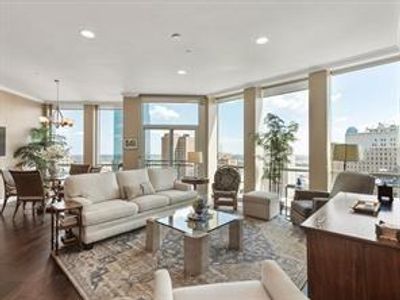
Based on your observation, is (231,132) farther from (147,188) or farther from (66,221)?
(66,221)

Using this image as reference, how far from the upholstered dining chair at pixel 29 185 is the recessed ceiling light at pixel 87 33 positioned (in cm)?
293

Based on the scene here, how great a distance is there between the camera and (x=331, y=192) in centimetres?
428

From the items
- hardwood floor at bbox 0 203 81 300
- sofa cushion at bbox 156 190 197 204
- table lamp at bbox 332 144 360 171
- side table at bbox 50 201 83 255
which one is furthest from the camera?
sofa cushion at bbox 156 190 197 204

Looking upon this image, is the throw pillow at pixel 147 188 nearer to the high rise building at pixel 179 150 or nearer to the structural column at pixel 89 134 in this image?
the high rise building at pixel 179 150

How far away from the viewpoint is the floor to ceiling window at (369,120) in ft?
14.4

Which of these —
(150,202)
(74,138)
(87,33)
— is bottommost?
(150,202)

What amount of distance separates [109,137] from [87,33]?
19.0 ft

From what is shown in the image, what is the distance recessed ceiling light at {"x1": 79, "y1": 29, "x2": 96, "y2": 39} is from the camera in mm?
3545

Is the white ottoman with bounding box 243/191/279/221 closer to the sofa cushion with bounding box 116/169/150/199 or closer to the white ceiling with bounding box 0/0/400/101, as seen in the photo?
the sofa cushion with bounding box 116/169/150/199

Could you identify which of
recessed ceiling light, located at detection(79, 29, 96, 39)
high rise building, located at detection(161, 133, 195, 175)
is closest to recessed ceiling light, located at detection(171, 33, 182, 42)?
recessed ceiling light, located at detection(79, 29, 96, 39)

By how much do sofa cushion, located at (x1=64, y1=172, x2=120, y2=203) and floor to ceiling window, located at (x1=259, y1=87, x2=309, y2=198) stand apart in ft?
11.6

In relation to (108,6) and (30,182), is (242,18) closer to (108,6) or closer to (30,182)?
(108,6)

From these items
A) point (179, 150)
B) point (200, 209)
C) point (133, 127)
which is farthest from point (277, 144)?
point (133, 127)

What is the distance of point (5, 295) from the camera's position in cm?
250
